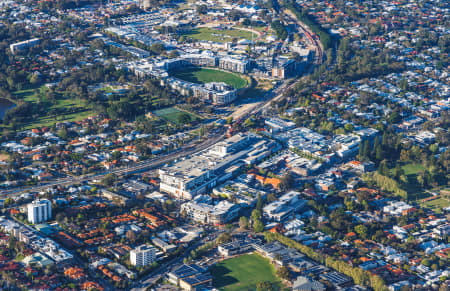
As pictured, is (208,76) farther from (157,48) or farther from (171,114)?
(171,114)

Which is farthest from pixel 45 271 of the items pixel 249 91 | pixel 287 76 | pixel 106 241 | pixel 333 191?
pixel 287 76

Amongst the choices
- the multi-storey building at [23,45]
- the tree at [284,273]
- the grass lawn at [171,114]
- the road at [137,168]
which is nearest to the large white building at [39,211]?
the road at [137,168]

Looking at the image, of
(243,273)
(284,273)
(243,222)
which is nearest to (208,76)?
(243,222)

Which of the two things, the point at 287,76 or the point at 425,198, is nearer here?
the point at 425,198

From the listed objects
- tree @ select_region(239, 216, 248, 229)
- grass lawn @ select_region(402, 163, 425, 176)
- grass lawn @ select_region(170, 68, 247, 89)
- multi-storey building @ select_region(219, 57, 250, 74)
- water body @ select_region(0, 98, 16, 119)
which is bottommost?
water body @ select_region(0, 98, 16, 119)

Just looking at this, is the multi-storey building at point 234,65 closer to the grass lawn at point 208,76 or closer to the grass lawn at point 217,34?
the grass lawn at point 208,76

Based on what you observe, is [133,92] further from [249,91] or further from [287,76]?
[287,76]

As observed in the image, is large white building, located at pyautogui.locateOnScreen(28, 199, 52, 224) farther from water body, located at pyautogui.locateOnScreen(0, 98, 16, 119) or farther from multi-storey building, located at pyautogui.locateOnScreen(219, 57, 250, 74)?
multi-storey building, located at pyautogui.locateOnScreen(219, 57, 250, 74)

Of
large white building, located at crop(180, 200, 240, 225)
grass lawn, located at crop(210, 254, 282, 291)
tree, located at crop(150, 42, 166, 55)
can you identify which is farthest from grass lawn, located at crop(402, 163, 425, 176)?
tree, located at crop(150, 42, 166, 55)
